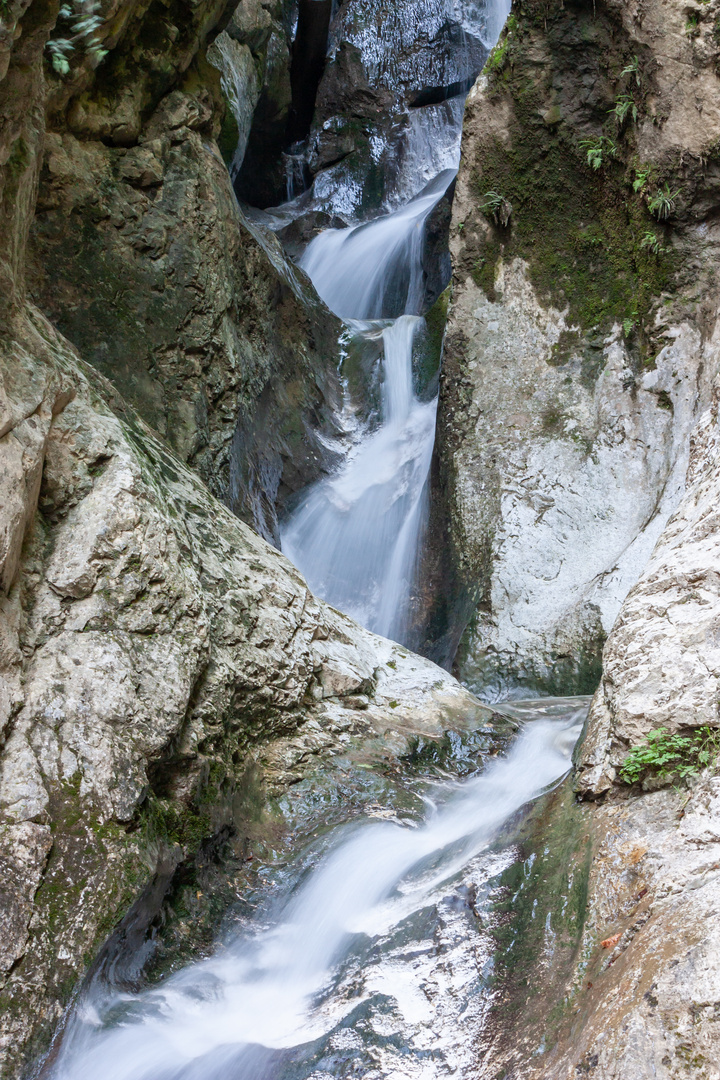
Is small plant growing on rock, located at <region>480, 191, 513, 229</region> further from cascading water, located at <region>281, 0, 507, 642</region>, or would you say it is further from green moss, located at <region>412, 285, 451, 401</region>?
cascading water, located at <region>281, 0, 507, 642</region>

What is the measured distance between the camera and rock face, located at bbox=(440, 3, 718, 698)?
7328 mm

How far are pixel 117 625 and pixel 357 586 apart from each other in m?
5.11

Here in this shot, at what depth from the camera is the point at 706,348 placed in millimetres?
7227

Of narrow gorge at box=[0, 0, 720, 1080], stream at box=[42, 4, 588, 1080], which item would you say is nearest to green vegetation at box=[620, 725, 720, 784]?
narrow gorge at box=[0, 0, 720, 1080]

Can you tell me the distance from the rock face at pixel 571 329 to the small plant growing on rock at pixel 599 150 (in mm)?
24

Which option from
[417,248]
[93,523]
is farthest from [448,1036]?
[417,248]

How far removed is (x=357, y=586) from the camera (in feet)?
29.2

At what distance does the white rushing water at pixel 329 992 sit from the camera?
2893 millimetres

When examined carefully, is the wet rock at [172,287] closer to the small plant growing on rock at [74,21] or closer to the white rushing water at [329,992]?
the small plant growing on rock at [74,21]

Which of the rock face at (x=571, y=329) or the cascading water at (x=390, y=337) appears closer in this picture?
the rock face at (x=571, y=329)

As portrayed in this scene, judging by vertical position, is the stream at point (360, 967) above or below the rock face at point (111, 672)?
below

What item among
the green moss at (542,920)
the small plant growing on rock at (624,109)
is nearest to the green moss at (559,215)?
the small plant growing on rock at (624,109)

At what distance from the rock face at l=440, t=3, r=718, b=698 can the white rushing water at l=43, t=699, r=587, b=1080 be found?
345 centimetres

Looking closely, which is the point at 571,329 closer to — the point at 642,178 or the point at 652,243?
the point at 652,243
